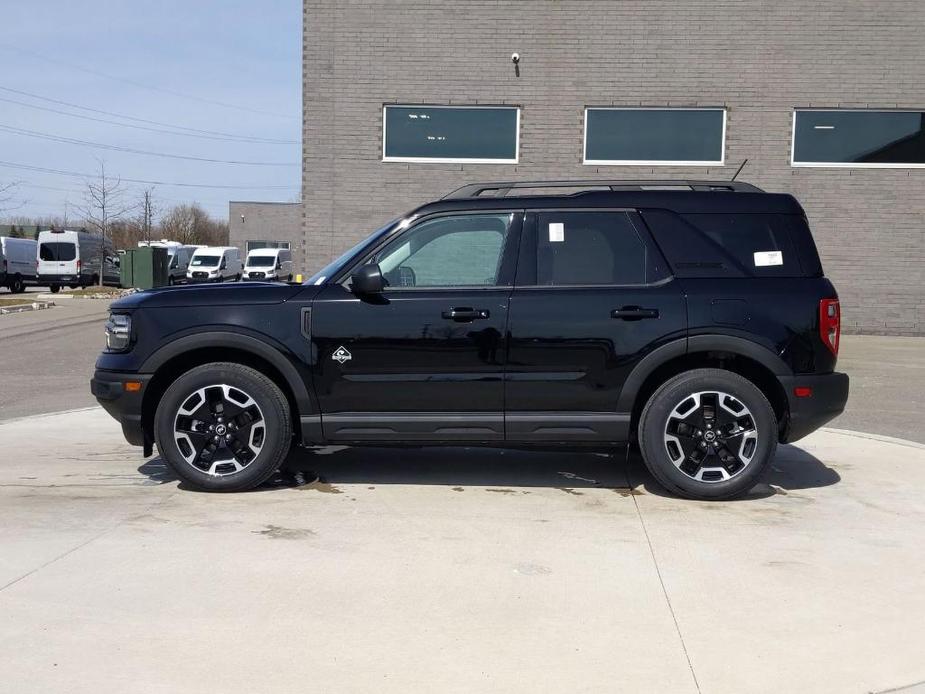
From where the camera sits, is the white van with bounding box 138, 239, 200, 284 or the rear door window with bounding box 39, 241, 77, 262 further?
the white van with bounding box 138, 239, 200, 284

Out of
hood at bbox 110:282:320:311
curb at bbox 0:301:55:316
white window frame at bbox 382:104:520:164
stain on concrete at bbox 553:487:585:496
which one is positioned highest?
white window frame at bbox 382:104:520:164

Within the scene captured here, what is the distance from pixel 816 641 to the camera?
4.01 metres

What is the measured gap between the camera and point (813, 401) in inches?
240

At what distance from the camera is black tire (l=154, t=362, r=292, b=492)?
20.1ft

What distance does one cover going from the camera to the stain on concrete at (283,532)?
5301 millimetres

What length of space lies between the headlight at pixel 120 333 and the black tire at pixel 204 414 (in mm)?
418

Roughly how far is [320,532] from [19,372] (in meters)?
8.77

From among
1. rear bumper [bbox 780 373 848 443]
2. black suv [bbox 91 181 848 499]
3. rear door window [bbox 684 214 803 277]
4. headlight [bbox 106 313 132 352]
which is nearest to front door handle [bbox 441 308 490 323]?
black suv [bbox 91 181 848 499]

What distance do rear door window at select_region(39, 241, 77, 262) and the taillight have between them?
3896 centimetres

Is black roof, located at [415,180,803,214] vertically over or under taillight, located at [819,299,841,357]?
over

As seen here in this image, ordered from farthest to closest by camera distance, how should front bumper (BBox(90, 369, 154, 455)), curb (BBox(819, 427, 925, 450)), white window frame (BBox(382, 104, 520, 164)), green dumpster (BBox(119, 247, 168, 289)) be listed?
green dumpster (BBox(119, 247, 168, 289))
white window frame (BBox(382, 104, 520, 164))
curb (BBox(819, 427, 925, 450))
front bumper (BBox(90, 369, 154, 455))

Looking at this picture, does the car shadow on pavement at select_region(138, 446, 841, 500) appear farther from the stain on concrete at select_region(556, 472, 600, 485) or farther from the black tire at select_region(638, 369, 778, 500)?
the black tire at select_region(638, 369, 778, 500)

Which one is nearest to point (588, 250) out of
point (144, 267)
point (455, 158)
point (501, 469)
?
point (501, 469)

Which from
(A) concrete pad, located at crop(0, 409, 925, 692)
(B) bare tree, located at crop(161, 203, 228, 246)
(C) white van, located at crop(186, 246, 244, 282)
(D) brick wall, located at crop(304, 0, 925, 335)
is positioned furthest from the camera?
(B) bare tree, located at crop(161, 203, 228, 246)
